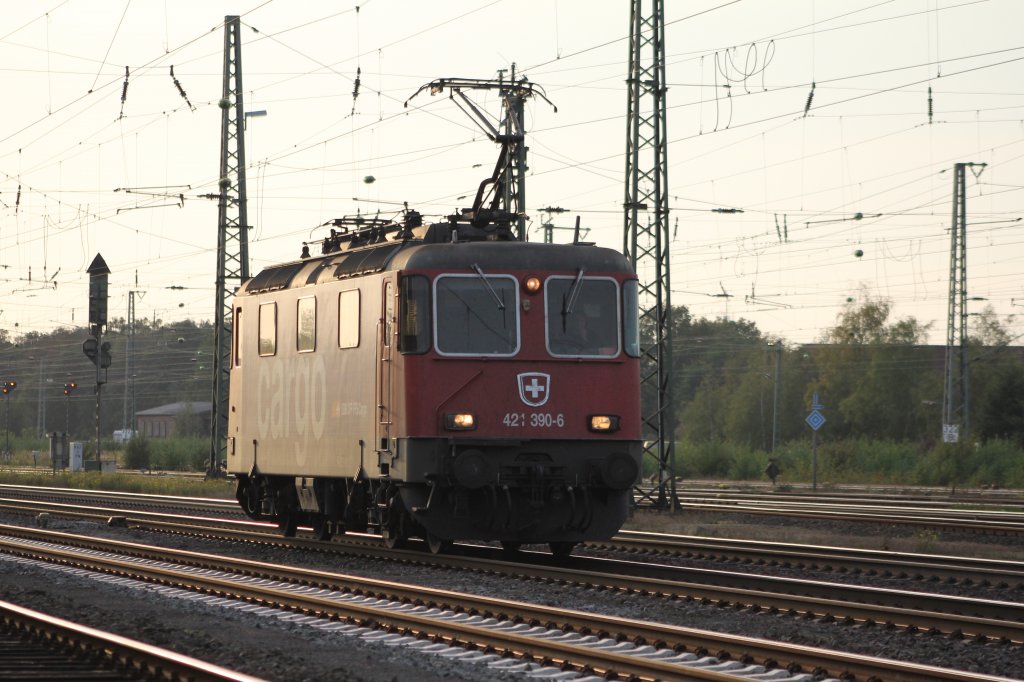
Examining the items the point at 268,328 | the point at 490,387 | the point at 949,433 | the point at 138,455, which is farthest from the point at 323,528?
the point at 138,455

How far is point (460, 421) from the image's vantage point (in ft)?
55.6

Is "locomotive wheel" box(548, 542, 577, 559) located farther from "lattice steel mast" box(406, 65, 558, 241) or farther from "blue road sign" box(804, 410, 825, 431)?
"blue road sign" box(804, 410, 825, 431)

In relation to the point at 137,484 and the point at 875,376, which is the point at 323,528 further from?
the point at 875,376

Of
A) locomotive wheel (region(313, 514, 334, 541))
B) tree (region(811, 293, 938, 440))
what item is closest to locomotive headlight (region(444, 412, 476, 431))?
locomotive wheel (region(313, 514, 334, 541))

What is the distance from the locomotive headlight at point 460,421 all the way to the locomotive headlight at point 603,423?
1347 mm

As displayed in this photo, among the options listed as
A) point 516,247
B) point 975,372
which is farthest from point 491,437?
point 975,372

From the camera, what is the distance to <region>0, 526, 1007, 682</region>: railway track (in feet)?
31.8

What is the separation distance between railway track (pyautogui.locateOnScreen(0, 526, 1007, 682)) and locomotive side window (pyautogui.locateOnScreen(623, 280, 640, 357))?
4272 mm

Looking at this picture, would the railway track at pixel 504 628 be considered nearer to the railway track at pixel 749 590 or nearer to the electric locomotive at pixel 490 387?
the railway track at pixel 749 590

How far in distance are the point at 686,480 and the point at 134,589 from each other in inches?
1593

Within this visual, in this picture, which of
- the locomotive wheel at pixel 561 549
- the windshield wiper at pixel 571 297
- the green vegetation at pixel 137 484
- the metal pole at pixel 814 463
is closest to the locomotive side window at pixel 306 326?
the windshield wiper at pixel 571 297

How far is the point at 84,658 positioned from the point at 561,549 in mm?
8676

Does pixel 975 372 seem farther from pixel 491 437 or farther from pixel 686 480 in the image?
pixel 491 437

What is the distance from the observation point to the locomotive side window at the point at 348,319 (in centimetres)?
1839
